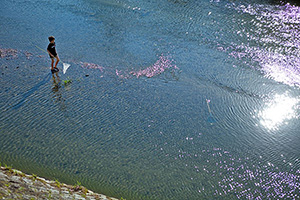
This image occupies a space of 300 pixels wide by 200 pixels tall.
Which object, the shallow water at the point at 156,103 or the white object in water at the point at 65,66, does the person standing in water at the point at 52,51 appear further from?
the shallow water at the point at 156,103

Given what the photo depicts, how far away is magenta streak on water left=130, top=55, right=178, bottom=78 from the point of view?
33.6 ft

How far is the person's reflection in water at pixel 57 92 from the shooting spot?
28.5 feet

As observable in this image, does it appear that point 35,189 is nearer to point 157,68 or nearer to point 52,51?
point 52,51

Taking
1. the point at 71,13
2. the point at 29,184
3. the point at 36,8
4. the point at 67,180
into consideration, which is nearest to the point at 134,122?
the point at 67,180

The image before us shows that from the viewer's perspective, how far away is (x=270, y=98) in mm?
9180

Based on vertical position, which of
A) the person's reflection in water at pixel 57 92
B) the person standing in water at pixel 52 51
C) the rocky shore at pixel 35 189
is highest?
the person standing in water at pixel 52 51

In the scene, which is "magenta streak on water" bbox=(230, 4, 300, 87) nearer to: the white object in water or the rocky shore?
the white object in water

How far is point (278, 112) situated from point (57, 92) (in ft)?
25.5

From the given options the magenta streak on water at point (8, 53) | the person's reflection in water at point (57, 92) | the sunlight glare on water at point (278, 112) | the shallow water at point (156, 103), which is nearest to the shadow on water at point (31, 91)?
the shallow water at point (156, 103)

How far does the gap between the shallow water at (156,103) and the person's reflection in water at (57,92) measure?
37mm

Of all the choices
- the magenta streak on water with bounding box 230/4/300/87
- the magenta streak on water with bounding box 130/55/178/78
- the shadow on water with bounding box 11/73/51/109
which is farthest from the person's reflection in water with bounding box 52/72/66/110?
the magenta streak on water with bounding box 230/4/300/87

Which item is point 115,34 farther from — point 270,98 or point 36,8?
point 270,98

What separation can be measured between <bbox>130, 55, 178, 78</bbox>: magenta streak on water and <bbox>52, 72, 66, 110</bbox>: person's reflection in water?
289 centimetres

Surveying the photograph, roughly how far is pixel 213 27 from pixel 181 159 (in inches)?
360
